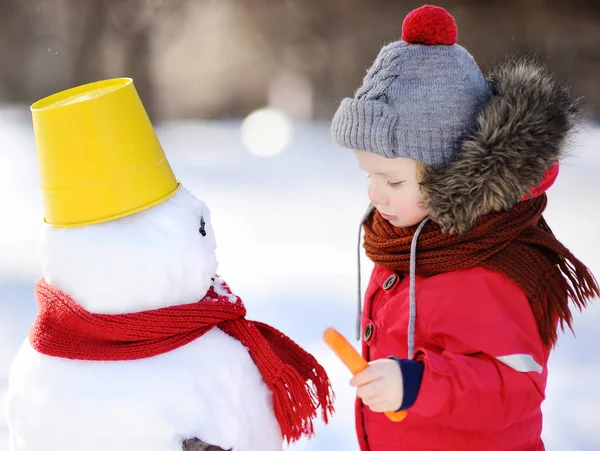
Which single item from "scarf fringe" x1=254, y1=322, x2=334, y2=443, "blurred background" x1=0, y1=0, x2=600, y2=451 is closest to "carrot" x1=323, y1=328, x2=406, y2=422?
"scarf fringe" x1=254, y1=322, x2=334, y2=443

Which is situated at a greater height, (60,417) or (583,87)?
(60,417)

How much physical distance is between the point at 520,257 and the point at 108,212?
0.62m

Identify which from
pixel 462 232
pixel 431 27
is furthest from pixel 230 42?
pixel 462 232

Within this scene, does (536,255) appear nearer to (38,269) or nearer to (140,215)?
(140,215)

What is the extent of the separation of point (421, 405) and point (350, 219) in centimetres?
266

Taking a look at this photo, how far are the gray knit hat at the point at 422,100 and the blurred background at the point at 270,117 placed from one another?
3.64ft

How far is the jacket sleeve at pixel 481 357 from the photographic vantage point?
1064 mm

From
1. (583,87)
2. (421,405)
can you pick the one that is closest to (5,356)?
(421,405)

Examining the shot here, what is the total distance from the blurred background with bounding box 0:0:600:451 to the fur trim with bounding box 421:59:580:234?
1089mm

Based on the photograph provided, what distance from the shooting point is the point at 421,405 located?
105 cm

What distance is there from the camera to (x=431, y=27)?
1167mm

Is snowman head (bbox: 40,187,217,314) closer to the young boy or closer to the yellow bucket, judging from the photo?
the yellow bucket

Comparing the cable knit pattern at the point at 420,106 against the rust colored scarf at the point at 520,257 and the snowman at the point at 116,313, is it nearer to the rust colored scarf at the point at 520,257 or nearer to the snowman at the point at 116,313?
the rust colored scarf at the point at 520,257

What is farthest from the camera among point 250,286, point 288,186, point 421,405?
point 288,186
